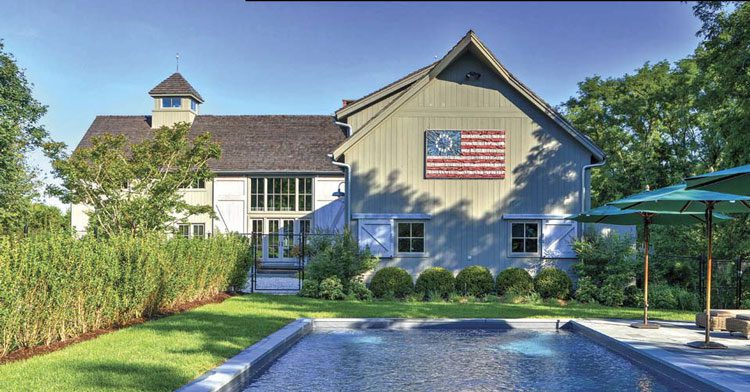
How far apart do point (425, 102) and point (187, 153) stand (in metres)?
8.40

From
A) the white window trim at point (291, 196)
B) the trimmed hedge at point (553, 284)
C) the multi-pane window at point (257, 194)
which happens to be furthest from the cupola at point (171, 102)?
the trimmed hedge at point (553, 284)

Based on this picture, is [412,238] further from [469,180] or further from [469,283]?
[469,180]

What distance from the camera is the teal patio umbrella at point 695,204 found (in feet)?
31.3

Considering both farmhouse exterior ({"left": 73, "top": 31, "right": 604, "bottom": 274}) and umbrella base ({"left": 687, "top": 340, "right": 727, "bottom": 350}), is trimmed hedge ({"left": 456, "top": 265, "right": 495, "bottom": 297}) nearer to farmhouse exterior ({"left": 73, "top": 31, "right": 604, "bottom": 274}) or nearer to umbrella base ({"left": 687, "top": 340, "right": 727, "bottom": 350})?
farmhouse exterior ({"left": 73, "top": 31, "right": 604, "bottom": 274})

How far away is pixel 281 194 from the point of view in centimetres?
3061

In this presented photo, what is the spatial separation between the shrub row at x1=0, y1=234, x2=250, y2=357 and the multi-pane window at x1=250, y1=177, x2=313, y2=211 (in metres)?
15.1

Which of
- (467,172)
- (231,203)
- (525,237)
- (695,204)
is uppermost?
(467,172)

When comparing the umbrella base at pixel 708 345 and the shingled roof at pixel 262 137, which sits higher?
the shingled roof at pixel 262 137

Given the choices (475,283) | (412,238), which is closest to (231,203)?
(412,238)

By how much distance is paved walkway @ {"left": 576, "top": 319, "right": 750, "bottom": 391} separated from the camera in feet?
24.3

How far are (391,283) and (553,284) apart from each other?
498 cm

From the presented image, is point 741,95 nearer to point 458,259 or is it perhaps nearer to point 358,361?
point 458,259

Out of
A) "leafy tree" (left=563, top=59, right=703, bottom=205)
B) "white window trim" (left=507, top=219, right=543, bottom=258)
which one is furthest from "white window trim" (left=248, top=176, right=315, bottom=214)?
"leafy tree" (left=563, top=59, right=703, bottom=205)

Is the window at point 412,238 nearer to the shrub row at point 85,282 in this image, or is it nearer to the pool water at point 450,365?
the shrub row at point 85,282
